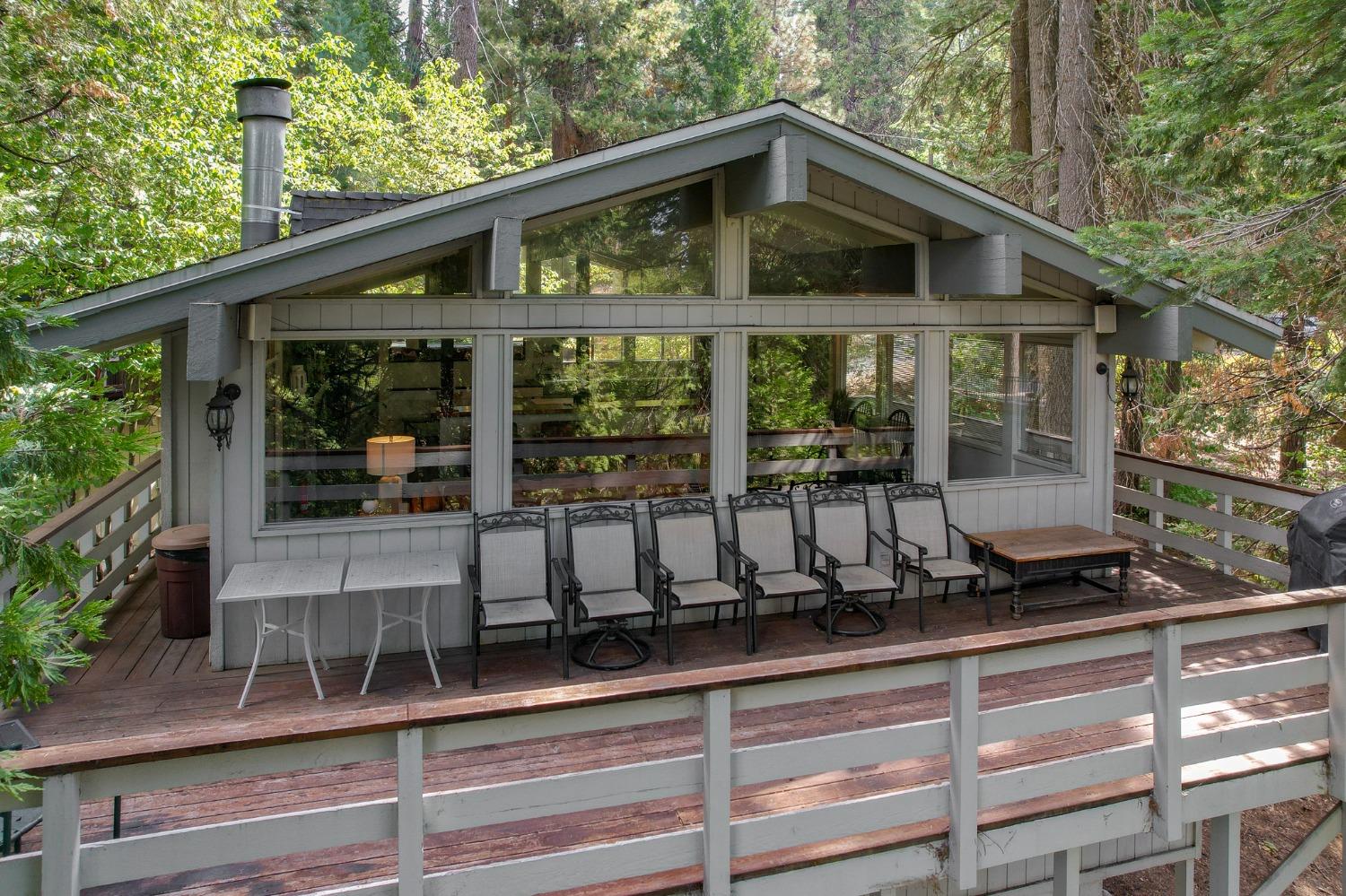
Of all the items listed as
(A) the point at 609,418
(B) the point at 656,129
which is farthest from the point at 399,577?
(B) the point at 656,129

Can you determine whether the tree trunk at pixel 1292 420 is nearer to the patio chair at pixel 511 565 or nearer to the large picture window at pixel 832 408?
the large picture window at pixel 832 408

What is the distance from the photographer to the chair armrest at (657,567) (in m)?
5.53

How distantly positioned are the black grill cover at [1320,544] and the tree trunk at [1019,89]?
6716 millimetres

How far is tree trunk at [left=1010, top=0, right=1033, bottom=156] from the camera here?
11680mm

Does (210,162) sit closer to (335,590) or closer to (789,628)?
(335,590)

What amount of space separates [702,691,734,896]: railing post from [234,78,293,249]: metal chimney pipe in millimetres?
4323

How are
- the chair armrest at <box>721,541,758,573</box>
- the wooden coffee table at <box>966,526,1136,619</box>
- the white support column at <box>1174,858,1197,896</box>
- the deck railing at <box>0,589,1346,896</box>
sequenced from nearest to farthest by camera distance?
the deck railing at <box>0,589,1346,896</box> → the white support column at <box>1174,858,1197,896</box> → the chair armrest at <box>721,541,758,573</box> → the wooden coffee table at <box>966,526,1136,619</box>

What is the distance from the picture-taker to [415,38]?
1900 centimetres

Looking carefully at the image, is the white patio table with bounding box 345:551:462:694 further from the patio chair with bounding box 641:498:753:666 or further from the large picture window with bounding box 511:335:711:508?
the patio chair with bounding box 641:498:753:666

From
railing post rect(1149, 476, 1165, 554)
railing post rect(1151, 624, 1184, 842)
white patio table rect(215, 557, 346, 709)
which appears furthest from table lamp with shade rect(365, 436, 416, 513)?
railing post rect(1149, 476, 1165, 554)

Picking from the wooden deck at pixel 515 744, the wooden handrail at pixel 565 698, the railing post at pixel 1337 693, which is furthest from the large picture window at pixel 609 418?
the railing post at pixel 1337 693

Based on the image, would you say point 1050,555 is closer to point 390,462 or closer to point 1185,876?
point 1185,876

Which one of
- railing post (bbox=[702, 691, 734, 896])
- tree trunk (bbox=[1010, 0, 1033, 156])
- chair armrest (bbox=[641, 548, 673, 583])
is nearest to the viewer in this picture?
railing post (bbox=[702, 691, 734, 896])

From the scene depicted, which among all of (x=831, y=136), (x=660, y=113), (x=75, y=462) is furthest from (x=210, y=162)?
(x=660, y=113)
